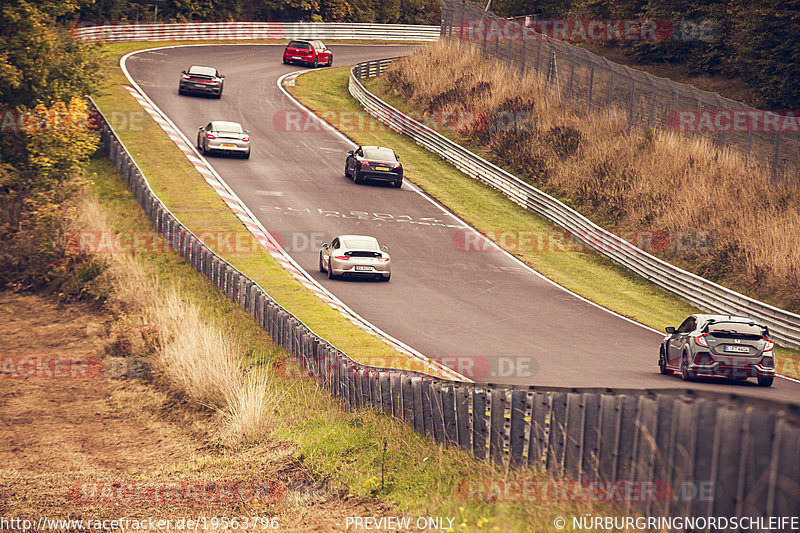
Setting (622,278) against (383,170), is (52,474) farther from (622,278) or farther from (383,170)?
(383,170)

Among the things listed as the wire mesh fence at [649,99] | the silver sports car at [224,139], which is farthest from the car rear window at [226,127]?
the wire mesh fence at [649,99]

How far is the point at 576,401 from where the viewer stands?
9.24 m

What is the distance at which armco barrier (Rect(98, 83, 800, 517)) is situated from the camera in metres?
6.71

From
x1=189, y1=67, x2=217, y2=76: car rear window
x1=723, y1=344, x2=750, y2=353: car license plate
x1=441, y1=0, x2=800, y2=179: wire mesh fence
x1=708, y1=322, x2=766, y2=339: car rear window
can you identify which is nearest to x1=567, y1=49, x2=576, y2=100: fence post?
x1=441, y1=0, x2=800, y2=179: wire mesh fence

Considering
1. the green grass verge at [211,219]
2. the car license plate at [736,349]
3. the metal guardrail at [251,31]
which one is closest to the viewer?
the car license plate at [736,349]

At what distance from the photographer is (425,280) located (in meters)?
26.7

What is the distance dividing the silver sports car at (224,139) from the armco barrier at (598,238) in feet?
34.3

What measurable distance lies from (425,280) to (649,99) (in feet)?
52.9

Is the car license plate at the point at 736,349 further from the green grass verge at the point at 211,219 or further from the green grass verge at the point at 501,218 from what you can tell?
the green grass verge at the point at 211,219

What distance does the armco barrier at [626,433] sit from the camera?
6.71 metres

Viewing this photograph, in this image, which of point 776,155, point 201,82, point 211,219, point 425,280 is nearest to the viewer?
point 425,280

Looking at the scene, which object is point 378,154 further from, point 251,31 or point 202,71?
point 251,31

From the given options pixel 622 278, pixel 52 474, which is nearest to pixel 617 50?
pixel 622 278

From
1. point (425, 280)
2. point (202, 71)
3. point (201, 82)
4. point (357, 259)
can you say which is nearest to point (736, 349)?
point (425, 280)
